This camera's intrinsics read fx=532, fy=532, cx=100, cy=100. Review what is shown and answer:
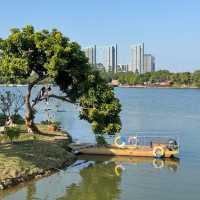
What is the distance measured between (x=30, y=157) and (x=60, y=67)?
25.0ft

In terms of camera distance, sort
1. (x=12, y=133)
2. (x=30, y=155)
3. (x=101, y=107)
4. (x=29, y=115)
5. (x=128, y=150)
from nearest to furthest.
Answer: (x=30, y=155) < (x=12, y=133) < (x=101, y=107) < (x=128, y=150) < (x=29, y=115)

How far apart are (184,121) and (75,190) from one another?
138 feet

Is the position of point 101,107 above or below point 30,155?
above

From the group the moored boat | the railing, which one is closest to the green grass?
the moored boat

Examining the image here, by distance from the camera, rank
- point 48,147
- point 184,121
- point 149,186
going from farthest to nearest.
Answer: point 184,121 < point 48,147 < point 149,186

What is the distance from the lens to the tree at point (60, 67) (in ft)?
105

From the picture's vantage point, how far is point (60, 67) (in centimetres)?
3241

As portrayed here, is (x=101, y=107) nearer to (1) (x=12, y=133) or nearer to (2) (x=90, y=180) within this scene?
(1) (x=12, y=133)

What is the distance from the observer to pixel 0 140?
30.4 meters

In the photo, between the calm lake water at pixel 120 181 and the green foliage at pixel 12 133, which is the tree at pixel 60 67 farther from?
the green foliage at pixel 12 133

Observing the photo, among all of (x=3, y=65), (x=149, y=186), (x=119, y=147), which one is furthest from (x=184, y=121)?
(x=149, y=186)

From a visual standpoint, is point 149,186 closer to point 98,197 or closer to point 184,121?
point 98,197

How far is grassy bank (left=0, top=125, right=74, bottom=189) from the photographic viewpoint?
23797 mm

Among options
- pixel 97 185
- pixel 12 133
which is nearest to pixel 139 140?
pixel 12 133
